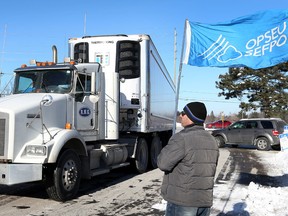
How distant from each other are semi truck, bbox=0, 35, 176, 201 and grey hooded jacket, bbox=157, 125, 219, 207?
3098mm

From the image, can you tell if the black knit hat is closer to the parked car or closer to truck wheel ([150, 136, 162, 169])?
truck wheel ([150, 136, 162, 169])

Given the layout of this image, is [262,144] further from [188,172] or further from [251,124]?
[188,172]

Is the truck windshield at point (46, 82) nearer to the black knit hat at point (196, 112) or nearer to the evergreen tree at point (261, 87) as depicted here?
the black knit hat at point (196, 112)

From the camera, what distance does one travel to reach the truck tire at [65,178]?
7.43m

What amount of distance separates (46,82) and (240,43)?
4291mm

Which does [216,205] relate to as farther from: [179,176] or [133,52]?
[133,52]

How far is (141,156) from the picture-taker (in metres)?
12.2

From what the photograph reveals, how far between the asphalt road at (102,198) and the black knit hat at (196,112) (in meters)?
3.59

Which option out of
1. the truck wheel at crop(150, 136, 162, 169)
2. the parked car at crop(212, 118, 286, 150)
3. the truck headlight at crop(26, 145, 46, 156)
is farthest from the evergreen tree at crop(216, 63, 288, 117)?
the truck headlight at crop(26, 145, 46, 156)

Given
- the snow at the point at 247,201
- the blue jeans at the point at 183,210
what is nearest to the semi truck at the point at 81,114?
the snow at the point at 247,201

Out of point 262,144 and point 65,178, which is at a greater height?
point 65,178

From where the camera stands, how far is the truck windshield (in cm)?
848

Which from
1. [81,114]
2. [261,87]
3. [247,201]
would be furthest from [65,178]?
[261,87]

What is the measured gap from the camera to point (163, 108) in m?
15.0
